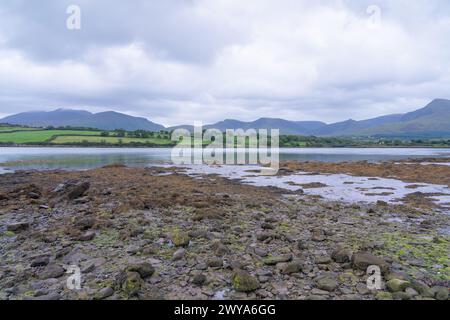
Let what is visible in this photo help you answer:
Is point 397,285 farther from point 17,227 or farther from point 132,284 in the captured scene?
point 17,227

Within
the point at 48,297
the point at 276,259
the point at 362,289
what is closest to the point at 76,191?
the point at 48,297

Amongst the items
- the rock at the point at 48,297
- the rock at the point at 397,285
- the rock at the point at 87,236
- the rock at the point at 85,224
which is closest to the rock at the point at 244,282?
the rock at the point at 397,285

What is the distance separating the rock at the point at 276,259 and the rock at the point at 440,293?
3045 mm

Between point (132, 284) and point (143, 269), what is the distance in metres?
0.61

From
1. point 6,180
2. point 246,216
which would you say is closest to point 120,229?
point 246,216

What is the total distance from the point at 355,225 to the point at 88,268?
31.2 feet

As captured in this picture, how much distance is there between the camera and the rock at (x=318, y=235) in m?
9.09

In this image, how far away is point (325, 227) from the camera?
10.8 meters

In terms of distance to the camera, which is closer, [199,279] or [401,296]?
[401,296]

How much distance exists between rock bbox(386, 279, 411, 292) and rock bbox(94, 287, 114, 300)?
5.74 metres

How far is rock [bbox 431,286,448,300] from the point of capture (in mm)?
5676

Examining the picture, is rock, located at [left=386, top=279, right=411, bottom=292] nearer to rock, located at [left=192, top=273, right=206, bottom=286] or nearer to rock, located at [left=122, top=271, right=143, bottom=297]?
rock, located at [left=192, top=273, right=206, bottom=286]

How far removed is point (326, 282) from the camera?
20.3 ft
